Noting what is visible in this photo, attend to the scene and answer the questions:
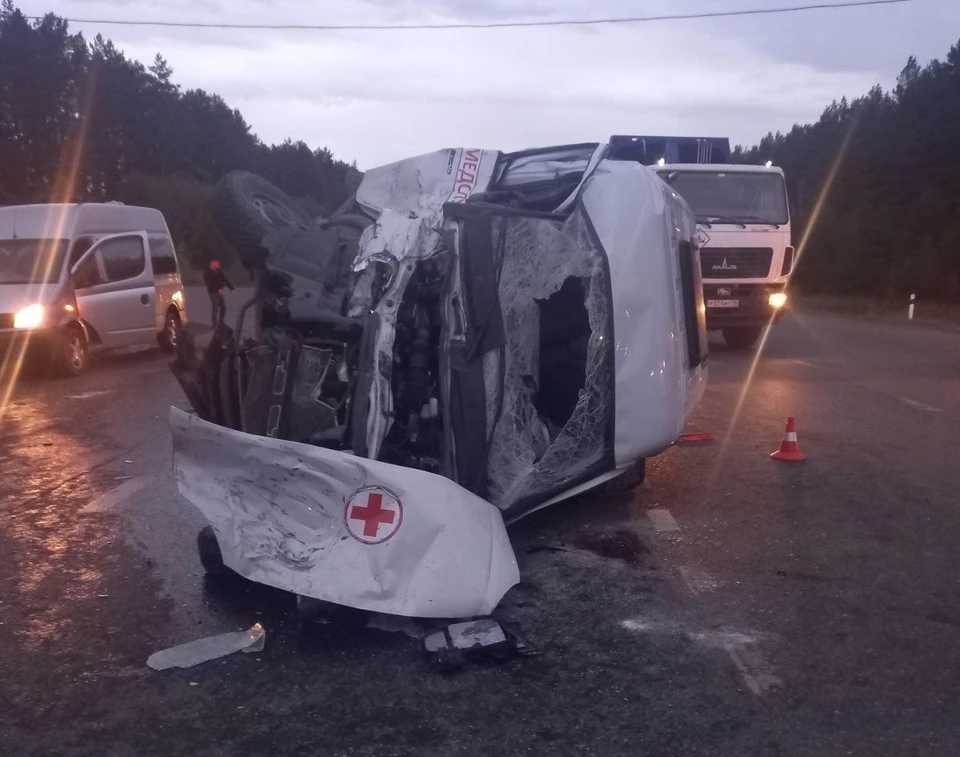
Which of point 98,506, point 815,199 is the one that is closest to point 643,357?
point 98,506

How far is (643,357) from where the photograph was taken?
5.78m

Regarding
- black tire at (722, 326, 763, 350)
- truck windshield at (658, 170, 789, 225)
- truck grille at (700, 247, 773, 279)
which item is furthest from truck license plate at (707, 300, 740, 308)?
truck windshield at (658, 170, 789, 225)

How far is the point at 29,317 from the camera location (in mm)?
13641

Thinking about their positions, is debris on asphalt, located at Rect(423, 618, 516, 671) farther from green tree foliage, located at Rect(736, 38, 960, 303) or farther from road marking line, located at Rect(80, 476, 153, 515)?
green tree foliage, located at Rect(736, 38, 960, 303)

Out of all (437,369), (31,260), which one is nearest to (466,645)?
(437,369)

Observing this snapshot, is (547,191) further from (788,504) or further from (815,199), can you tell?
(815,199)

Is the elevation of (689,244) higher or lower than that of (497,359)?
higher

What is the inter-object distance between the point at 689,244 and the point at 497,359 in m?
1.91

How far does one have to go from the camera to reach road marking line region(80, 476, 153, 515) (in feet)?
23.2

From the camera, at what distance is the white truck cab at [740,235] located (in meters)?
16.2

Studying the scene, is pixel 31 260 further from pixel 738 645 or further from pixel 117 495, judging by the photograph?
pixel 738 645

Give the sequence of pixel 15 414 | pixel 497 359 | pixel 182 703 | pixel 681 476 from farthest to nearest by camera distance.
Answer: pixel 15 414 → pixel 681 476 → pixel 497 359 → pixel 182 703

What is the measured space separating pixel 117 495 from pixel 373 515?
3444mm

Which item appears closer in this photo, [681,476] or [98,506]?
[98,506]
